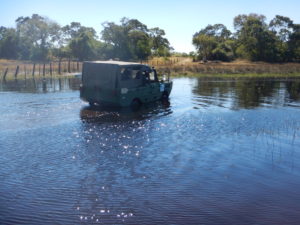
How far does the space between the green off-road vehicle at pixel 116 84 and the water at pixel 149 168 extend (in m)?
1.24

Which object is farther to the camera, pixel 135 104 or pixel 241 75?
pixel 241 75

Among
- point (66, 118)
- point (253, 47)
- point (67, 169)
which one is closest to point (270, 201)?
point (67, 169)

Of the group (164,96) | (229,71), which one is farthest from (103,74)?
(229,71)

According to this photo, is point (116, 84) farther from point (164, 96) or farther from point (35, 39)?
point (35, 39)

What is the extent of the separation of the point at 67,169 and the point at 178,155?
10.9 ft

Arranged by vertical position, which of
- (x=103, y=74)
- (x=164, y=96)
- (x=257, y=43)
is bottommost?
(x=164, y=96)

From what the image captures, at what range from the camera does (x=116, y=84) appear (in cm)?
1823

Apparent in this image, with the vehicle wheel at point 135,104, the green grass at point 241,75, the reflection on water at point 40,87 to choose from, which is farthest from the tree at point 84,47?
the vehicle wheel at point 135,104

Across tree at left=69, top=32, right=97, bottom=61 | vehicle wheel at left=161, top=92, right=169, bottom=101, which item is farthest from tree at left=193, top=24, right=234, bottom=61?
vehicle wheel at left=161, top=92, right=169, bottom=101

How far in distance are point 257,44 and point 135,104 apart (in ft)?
184

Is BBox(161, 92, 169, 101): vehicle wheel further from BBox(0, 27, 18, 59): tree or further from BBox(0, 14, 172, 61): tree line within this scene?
BBox(0, 27, 18, 59): tree

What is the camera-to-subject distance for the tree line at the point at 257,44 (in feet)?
226

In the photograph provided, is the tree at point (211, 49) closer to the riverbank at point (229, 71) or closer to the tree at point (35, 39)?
the riverbank at point (229, 71)

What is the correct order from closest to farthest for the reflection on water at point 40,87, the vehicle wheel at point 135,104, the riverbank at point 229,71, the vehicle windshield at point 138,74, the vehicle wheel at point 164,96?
the vehicle windshield at point 138,74 → the vehicle wheel at point 135,104 → the vehicle wheel at point 164,96 → the reflection on water at point 40,87 → the riverbank at point 229,71
